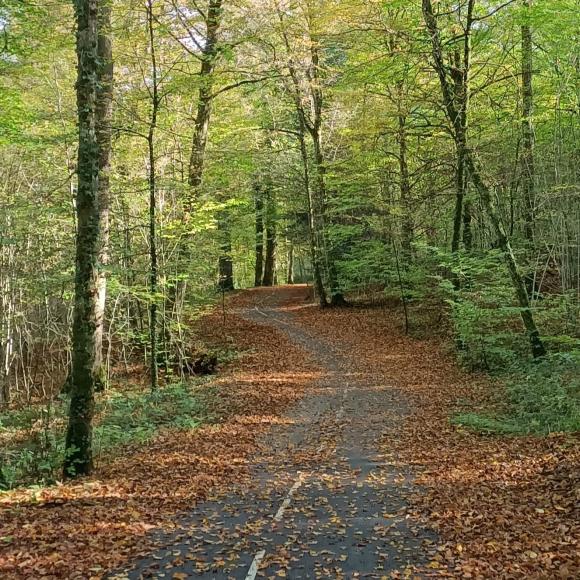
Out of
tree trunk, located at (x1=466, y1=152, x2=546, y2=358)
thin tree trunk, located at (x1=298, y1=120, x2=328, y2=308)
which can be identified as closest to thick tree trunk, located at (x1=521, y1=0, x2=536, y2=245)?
tree trunk, located at (x1=466, y1=152, x2=546, y2=358)

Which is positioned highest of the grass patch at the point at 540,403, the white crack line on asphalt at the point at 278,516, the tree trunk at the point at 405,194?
the tree trunk at the point at 405,194

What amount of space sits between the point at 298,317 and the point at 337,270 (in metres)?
3.00

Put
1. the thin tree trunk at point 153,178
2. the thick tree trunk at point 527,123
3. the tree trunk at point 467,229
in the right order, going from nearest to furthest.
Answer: the thin tree trunk at point 153,178 < the thick tree trunk at point 527,123 < the tree trunk at point 467,229

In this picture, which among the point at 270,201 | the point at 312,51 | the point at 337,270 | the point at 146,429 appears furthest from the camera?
the point at 270,201

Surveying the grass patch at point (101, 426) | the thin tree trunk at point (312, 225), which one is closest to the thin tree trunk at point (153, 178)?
the grass patch at point (101, 426)

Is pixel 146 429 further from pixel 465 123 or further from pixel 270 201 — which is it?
pixel 270 201

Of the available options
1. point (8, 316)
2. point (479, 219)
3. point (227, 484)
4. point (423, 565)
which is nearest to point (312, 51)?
point (479, 219)

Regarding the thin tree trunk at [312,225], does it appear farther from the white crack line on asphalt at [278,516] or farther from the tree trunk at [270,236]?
the white crack line on asphalt at [278,516]

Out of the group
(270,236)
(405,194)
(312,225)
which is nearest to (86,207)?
(405,194)

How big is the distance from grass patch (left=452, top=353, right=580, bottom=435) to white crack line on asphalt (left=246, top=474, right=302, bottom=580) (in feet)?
12.3

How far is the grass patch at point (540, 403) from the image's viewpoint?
8680 millimetres

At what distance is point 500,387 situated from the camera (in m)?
11.9

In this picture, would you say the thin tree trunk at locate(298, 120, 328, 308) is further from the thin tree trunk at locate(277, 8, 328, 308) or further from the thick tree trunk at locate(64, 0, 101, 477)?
the thick tree trunk at locate(64, 0, 101, 477)

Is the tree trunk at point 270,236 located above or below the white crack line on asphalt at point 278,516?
above
